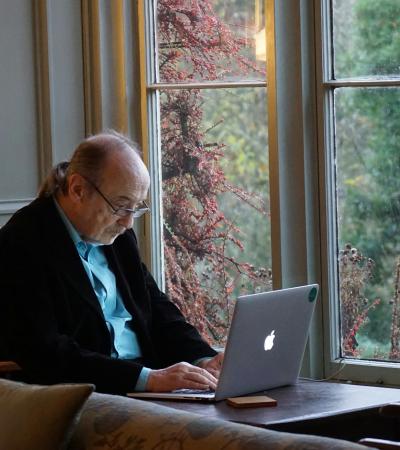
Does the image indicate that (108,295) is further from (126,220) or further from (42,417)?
(42,417)

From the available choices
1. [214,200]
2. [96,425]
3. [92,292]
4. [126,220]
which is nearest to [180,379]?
[92,292]

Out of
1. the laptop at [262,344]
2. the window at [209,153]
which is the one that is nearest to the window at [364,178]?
the window at [209,153]

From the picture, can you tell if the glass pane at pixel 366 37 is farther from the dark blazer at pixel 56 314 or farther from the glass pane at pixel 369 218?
the dark blazer at pixel 56 314

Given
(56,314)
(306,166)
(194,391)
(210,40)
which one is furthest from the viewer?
(210,40)

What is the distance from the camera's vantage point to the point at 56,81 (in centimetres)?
476

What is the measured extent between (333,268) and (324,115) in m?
0.58

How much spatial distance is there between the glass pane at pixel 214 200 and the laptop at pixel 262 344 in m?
1.32

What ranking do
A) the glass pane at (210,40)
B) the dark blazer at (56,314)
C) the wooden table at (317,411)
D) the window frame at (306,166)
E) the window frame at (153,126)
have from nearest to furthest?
the wooden table at (317,411) < the dark blazer at (56,314) < the window frame at (306,166) < the glass pane at (210,40) < the window frame at (153,126)

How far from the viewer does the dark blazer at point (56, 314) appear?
326cm

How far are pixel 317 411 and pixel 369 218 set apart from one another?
1.47 m

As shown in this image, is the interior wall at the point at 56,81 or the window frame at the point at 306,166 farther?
the interior wall at the point at 56,81

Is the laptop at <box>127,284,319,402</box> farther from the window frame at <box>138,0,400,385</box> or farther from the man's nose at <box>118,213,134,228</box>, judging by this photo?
the window frame at <box>138,0,400,385</box>

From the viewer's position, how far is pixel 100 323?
11.2ft

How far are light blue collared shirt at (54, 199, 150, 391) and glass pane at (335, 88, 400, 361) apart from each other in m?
0.96
